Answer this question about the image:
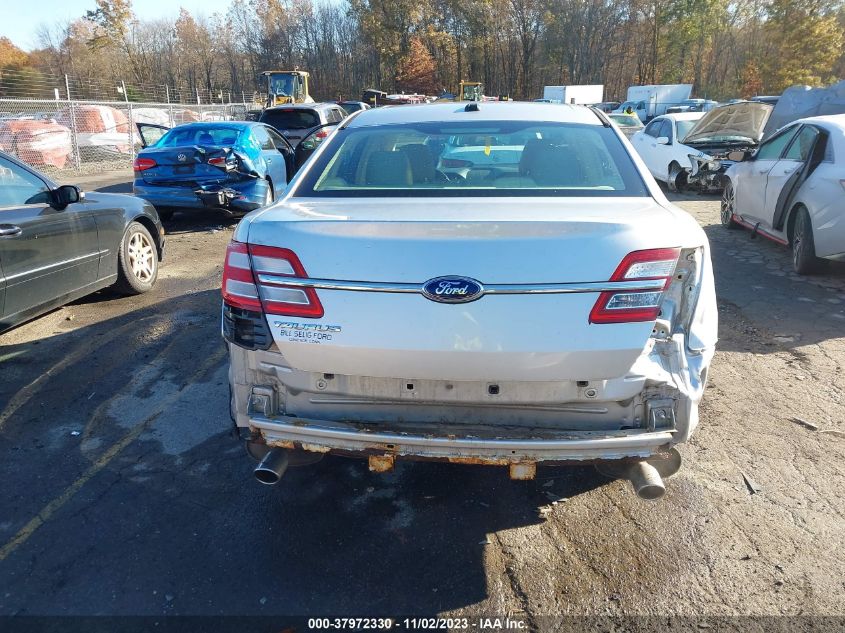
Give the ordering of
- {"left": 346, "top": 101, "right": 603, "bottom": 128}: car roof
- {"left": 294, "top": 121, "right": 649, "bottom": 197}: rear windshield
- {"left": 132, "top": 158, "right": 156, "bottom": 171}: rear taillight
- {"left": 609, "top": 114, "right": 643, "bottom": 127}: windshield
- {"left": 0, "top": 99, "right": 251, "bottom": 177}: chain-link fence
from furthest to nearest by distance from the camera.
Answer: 1. {"left": 609, "top": 114, "right": 643, "bottom": 127}: windshield
2. {"left": 0, "top": 99, "right": 251, "bottom": 177}: chain-link fence
3. {"left": 132, "top": 158, "right": 156, "bottom": 171}: rear taillight
4. {"left": 346, "top": 101, "right": 603, "bottom": 128}: car roof
5. {"left": 294, "top": 121, "right": 649, "bottom": 197}: rear windshield

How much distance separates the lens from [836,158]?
6.18 metres

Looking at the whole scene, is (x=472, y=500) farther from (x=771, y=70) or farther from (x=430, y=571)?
(x=771, y=70)

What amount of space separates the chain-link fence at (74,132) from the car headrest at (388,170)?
14.2 m

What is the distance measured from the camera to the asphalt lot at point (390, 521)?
2.41m

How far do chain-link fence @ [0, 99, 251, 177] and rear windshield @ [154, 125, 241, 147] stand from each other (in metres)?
6.16

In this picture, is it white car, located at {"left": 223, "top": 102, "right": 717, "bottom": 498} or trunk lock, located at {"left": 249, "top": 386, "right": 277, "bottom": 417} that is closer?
white car, located at {"left": 223, "top": 102, "right": 717, "bottom": 498}

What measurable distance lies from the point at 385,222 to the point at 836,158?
587cm

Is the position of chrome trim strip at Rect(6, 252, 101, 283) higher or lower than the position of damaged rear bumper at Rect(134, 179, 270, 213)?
higher

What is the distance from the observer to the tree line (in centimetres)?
5538

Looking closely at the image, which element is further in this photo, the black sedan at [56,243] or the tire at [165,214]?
the tire at [165,214]

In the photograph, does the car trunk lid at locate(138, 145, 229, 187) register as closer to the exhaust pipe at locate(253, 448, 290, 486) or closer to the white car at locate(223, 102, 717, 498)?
the white car at locate(223, 102, 717, 498)

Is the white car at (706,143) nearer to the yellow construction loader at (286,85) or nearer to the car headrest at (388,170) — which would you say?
the car headrest at (388,170)

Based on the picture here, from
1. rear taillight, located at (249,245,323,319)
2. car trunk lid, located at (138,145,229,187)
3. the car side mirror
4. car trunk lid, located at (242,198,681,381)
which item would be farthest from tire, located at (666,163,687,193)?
rear taillight, located at (249,245,323,319)

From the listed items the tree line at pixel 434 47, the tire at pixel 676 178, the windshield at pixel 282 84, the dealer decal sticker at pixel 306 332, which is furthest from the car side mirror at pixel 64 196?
the tree line at pixel 434 47
